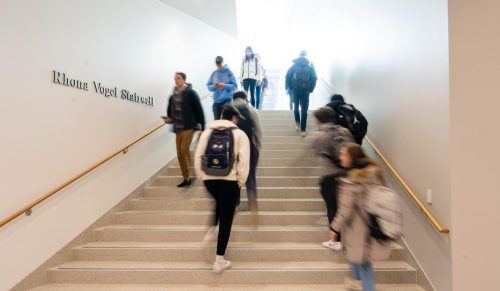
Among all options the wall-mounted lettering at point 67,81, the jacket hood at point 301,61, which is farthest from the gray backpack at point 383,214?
the jacket hood at point 301,61

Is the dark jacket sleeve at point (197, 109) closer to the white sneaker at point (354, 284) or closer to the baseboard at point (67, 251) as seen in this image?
the baseboard at point (67, 251)

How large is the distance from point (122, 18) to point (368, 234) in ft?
15.0

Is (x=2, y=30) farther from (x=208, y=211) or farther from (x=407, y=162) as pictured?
(x=407, y=162)

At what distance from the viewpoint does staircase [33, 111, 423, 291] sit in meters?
3.46

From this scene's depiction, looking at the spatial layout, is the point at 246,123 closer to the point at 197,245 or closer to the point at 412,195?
the point at 197,245

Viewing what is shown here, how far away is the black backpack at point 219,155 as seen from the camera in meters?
3.32

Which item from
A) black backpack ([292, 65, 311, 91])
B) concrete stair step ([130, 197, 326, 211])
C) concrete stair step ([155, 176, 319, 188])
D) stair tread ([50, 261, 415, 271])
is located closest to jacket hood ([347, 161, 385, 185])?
stair tread ([50, 261, 415, 271])

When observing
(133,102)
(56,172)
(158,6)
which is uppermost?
(158,6)

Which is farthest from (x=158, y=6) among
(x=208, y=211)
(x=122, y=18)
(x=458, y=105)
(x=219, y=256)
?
(x=458, y=105)

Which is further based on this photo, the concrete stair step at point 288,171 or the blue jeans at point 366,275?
the concrete stair step at point 288,171

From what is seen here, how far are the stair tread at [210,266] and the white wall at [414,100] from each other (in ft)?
1.23

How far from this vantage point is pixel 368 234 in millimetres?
2564

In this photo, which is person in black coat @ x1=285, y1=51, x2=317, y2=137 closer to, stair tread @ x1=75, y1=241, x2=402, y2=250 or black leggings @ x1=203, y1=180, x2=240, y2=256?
stair tread @ x1=75, y1=241, x2=402, y2=250

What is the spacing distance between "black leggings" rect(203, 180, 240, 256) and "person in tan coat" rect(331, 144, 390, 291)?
1128 mm
